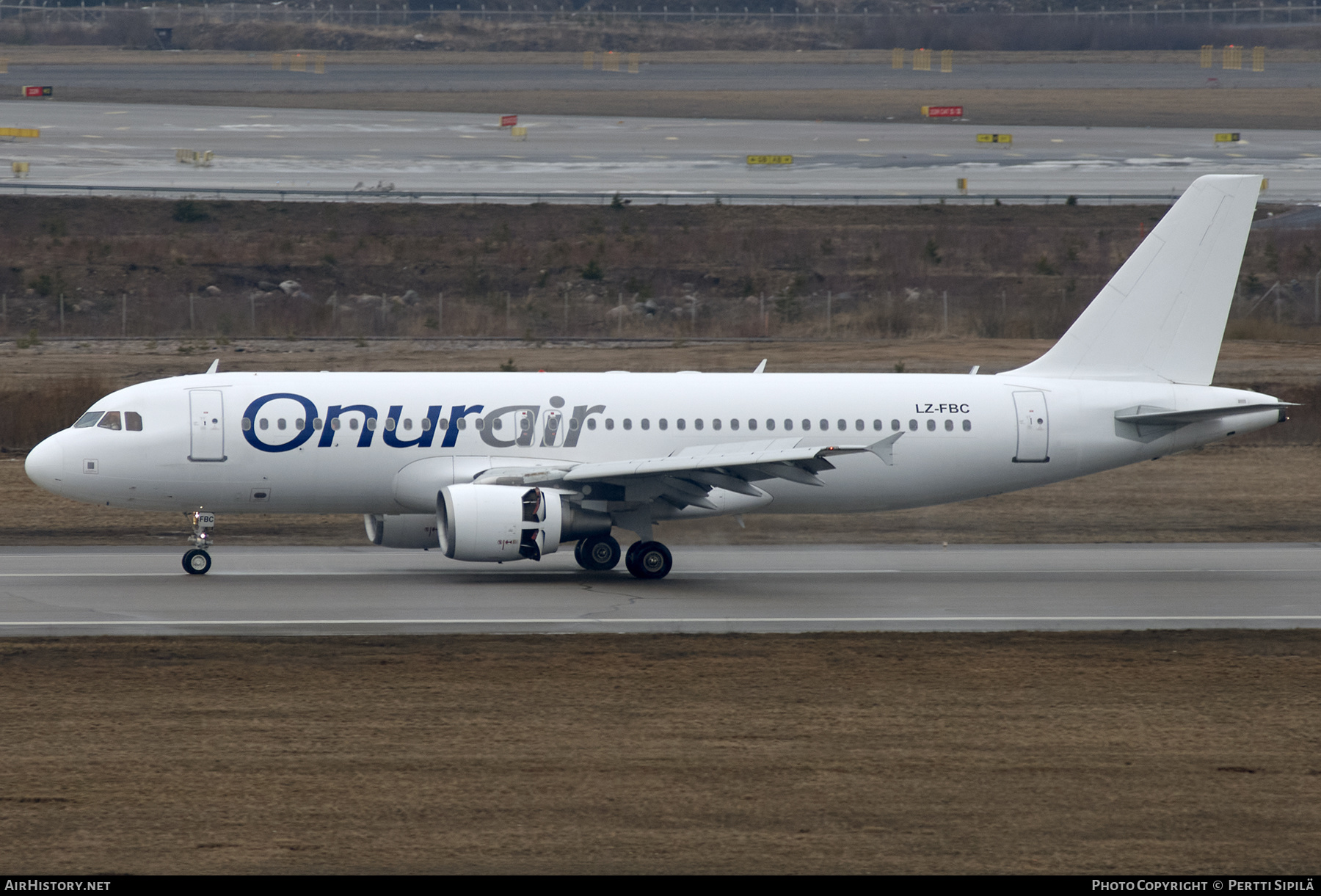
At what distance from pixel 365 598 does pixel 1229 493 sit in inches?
891

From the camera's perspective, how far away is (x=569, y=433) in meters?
29.6

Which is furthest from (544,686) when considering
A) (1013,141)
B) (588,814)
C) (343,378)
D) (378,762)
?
(1013,141)

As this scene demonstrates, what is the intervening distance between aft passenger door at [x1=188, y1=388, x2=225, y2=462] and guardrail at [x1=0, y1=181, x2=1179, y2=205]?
165 ft

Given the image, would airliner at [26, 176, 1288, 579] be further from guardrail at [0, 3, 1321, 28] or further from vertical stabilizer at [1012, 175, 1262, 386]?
guardrail at [0, 3, 1321, 28]

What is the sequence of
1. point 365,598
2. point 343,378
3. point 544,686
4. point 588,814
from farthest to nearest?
point 343,378 < point 365,598 < point 544,686 < point 588,814

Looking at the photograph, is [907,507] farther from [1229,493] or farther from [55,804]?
[55,804]

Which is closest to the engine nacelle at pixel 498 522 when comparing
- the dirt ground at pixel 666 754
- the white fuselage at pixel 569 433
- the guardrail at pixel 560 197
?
the white fuselage at pixel 569 433

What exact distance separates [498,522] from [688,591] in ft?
11.6

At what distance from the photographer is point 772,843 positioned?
13875mm

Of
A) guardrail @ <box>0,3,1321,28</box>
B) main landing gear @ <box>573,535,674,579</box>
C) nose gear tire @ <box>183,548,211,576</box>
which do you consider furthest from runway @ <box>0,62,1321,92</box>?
main landing gear @ <box>573,535,674,579</box>

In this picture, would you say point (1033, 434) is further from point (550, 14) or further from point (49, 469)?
point (550, 14)

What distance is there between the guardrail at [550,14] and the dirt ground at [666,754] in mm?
140589

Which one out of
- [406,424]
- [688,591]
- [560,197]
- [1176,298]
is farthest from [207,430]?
[560,197]

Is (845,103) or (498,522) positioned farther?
(845,103)
